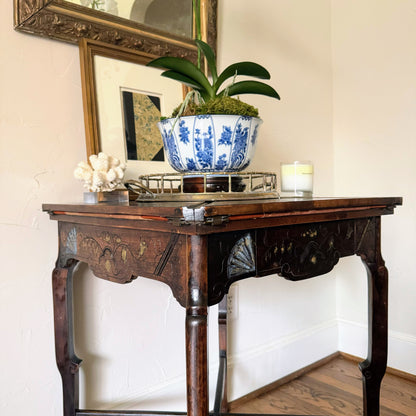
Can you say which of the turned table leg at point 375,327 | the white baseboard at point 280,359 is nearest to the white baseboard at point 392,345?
the white baseboard at point 280,359

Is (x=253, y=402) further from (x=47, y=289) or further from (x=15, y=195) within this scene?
(x=15, y=195)

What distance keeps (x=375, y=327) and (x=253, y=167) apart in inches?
26.9

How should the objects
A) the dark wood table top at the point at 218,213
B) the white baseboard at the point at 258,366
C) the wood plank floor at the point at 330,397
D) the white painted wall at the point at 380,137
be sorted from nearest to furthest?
1. the dark wood table top at the point at 218,213
2. the white baseboard at the point at 258,366
3. the wood plank floor at the point at 330,397
4. the white painted wall at the point at 380,137

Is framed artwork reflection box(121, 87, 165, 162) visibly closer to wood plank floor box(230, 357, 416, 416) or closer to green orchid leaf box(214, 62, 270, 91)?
green orchid leaf box(214, 62, 270, 91)

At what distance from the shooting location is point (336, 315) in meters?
1.82

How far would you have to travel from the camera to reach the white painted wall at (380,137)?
1.55m

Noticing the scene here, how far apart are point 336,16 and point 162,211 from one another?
1548mm

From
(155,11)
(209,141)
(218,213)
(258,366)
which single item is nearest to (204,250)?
(218,213)

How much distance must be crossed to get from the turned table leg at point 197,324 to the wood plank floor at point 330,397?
0.87 meters

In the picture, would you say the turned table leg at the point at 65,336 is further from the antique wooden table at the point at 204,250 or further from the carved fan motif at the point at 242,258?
the carved fan motif at the point at 242,258

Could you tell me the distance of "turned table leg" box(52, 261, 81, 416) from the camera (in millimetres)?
993

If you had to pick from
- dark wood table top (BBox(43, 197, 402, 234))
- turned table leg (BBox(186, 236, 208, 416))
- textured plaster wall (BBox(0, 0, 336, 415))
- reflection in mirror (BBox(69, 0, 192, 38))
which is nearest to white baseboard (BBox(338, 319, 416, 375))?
textured plaster wall (BBox(0, 0, 336, 415))

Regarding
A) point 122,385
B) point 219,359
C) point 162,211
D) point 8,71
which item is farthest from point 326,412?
point 8,71

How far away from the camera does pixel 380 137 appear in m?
1.63
